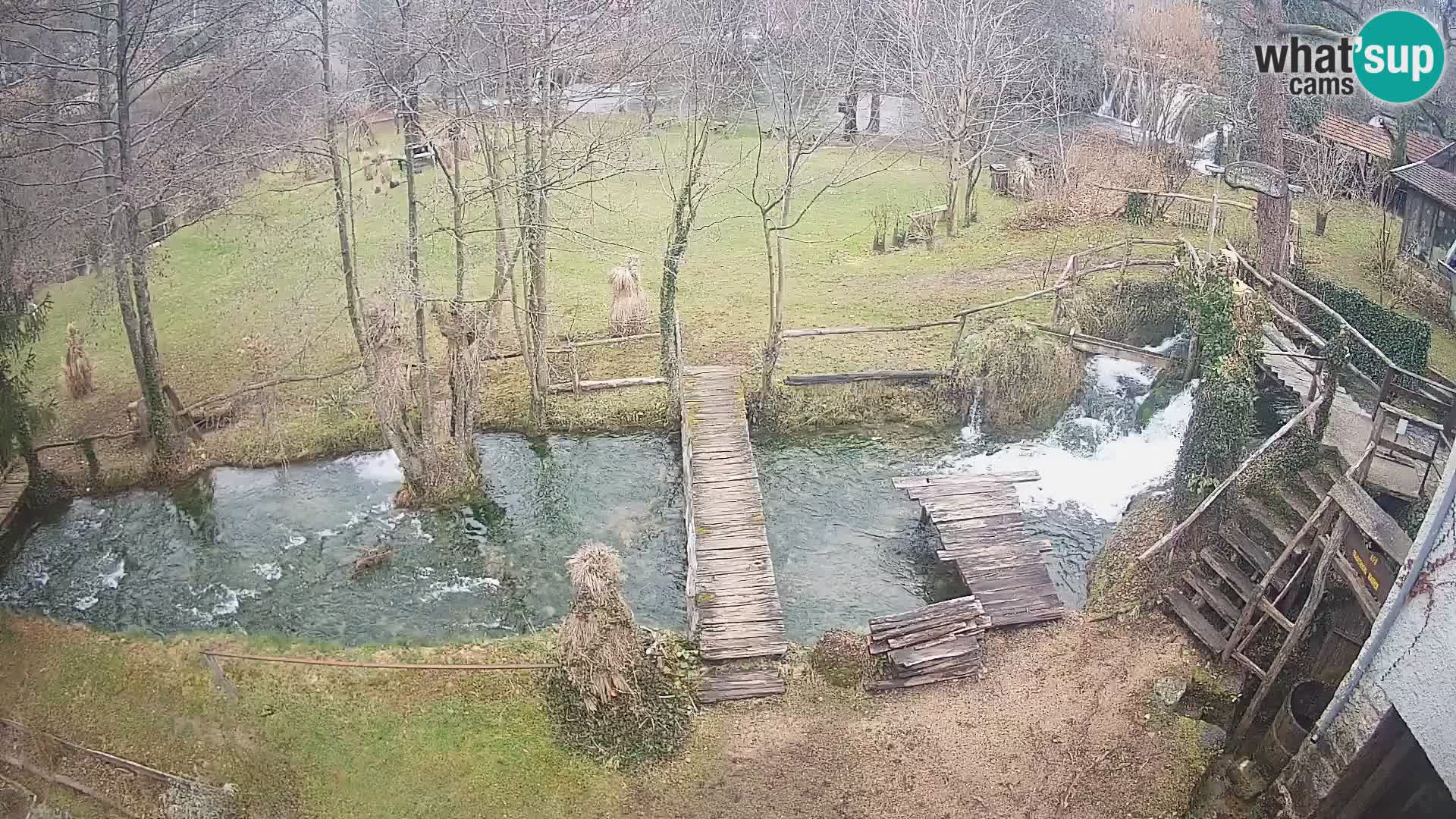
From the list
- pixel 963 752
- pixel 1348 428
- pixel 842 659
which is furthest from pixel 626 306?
pixel 1348 428

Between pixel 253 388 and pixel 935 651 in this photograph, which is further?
pixel 253 388

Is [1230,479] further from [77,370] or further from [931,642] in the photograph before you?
[77,370]

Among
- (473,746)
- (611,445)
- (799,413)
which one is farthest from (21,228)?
(799,413)

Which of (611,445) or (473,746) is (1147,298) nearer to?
(611,445)

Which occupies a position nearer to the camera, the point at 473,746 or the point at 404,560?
the point at 473,746

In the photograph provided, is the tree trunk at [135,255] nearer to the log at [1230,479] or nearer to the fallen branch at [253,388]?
the fallen branch at [253,388]

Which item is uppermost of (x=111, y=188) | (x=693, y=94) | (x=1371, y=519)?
(x=693, y=94)

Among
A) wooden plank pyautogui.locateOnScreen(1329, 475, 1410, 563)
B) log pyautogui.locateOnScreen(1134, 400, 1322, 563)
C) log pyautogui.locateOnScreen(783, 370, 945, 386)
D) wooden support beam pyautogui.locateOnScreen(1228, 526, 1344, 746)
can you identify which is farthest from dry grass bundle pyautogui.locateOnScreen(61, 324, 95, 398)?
wooden plank pyautogui.locateOnScreen(1329, 475, 1410, 563)
